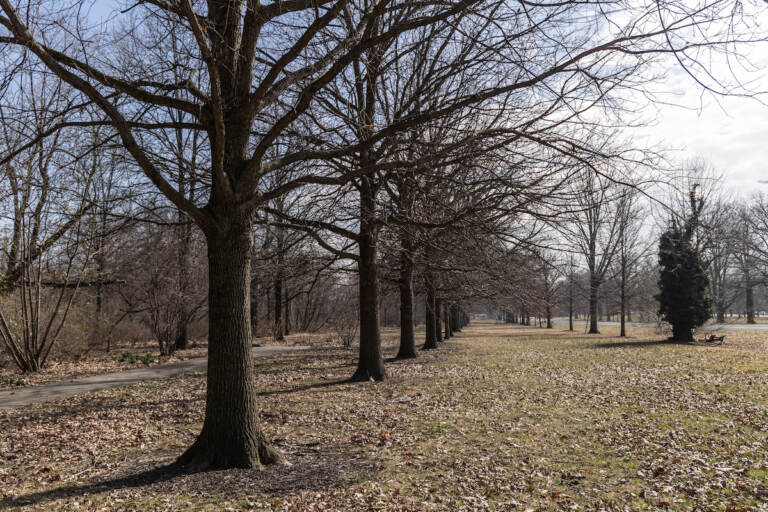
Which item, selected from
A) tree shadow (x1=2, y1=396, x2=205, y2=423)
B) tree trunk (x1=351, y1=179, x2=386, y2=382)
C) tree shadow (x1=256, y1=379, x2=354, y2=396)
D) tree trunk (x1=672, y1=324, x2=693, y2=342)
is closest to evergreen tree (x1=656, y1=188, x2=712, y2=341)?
tree trunk (x1=672, y1=324, x2=693, y2=342)

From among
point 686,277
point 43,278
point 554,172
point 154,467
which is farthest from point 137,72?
point 686,277

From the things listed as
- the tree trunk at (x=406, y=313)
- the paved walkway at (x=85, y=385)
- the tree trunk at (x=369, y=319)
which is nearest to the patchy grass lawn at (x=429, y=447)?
the tree trunk at (x=369, y=319)

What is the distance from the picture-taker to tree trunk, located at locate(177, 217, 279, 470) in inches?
203

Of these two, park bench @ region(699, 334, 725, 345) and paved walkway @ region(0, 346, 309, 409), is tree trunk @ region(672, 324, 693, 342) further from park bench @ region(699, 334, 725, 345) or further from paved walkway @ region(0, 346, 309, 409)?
paved walkway @ region(0, 346, 309, 409)

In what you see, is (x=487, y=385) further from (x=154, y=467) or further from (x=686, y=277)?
(x=686, y=277)

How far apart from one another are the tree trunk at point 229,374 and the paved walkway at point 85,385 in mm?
6496

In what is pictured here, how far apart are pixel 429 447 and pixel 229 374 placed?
2725 millimetres

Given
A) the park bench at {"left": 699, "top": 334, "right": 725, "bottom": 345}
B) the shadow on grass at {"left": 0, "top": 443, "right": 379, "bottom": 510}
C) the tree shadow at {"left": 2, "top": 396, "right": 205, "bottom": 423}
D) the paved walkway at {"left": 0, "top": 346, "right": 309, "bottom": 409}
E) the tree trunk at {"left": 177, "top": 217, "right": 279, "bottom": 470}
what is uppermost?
the tree trunk at {"left": 177, "top": 217, "right": 279, "bottom": 470}

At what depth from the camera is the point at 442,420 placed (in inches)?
290

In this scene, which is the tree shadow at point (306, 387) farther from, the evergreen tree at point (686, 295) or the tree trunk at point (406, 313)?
the evergreen tree at point (686, 295)

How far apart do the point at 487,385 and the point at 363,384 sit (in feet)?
9.56

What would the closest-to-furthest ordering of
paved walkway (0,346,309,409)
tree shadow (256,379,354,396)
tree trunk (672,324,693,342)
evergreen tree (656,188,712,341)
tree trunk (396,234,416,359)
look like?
paved walkway (0,346,309,409) < tree shadow (256,379,354,396) < tree trunk (396,234,416,359) < evergreen tree (656,188,712,341) < tree trunk (672,324,693,342)

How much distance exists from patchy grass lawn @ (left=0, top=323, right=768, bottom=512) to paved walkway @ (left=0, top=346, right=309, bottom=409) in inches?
34.2

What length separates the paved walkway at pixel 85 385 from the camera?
9703mm
